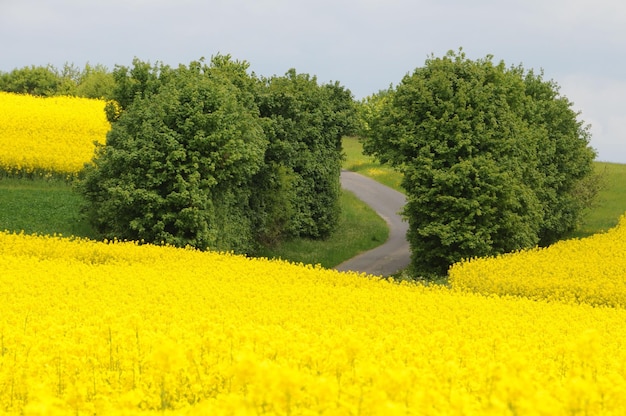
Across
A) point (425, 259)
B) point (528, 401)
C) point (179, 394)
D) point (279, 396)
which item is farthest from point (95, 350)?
point (425, 259)

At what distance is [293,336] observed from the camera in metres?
11.4

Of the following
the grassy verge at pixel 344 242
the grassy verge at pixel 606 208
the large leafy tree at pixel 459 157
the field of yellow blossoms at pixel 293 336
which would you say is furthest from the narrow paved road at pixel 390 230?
the grassy verge at pixel 606 208

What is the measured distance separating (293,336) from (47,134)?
46.8 m

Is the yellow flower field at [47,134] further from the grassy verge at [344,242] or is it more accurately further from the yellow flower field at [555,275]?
the yellow flower field at [555,275]

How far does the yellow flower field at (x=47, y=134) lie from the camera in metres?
48.0

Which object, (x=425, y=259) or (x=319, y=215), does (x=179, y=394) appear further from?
(x=319, y=215)

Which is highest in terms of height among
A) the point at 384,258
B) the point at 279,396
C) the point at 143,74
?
the point at 143,74

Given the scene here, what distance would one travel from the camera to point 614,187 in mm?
75750

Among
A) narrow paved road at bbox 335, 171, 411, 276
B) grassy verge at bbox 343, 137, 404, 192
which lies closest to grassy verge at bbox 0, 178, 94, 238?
narrow paved road at bbox 335, 171, 411, 276

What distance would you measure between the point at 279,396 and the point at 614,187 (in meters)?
74.6

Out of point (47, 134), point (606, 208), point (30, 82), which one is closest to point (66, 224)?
point (47, 134)

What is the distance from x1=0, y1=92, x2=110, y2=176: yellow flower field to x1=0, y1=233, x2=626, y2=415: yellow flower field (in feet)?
74.1

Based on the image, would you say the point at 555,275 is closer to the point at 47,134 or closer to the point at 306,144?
the point at 306,144

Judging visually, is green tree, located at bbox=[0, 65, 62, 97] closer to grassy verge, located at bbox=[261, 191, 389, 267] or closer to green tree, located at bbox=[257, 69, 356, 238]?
grassy verge, located at bbox=[261, 191, 389, 267]
